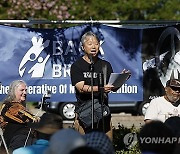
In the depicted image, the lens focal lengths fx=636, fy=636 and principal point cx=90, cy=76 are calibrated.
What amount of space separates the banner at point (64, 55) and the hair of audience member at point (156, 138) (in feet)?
18.6

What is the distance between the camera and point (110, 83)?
7598mm

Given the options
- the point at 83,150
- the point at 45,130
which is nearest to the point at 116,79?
the point at 45,130

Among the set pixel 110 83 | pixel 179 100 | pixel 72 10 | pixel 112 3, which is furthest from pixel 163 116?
pixel 112 3

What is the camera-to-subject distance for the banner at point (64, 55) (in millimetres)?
10070

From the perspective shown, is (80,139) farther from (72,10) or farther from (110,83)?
(72,10)

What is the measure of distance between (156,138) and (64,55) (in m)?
5.94

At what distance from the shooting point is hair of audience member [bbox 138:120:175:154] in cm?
437

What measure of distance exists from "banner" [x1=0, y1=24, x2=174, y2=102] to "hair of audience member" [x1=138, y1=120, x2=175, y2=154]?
568cm

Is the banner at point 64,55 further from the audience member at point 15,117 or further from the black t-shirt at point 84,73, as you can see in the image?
the black t-shirt at point 84,73

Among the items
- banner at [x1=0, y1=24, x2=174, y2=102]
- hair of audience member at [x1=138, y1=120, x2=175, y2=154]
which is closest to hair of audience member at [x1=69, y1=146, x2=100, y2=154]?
hair of audience member at [x1=138, y1=120, x2=175, y2=154]

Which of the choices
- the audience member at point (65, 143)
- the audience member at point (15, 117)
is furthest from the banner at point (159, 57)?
the audience member at point (65, 143)

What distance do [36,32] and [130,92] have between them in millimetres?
1811

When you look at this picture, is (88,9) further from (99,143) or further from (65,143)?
(65,143)

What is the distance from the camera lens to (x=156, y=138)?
4.40 metres
